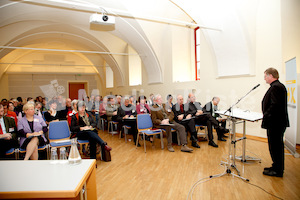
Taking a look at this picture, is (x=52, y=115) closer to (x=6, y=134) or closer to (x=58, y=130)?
(x=58, y=130)

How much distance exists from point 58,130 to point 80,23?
731 cm

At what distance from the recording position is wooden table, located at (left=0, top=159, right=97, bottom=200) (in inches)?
55.7

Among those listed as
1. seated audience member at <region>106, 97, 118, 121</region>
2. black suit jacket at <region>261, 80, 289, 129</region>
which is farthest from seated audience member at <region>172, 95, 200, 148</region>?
seated audience member at <region>106, 97, 118, 121</region>

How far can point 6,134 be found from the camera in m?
3.51

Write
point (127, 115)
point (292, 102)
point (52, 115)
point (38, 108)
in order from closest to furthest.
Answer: point (292, 102), point (52, 115), point (38, 108), point (127, 115)

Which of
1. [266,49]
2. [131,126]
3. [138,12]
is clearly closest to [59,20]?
[138,12]

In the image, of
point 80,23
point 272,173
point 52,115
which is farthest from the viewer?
point 80,23

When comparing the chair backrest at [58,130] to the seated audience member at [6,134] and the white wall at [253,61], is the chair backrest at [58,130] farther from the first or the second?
the white wall at [253,61]

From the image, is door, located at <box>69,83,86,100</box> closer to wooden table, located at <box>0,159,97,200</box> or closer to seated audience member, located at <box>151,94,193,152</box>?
seated audience member, located at <box>151,94,193,152</box>

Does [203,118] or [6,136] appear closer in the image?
[6,136]

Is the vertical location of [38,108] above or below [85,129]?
above

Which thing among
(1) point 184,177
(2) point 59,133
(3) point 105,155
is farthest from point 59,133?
(1) point 184,177

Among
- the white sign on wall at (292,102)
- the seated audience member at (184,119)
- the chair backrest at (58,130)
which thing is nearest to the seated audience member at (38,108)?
the chair backrest at (58,130)

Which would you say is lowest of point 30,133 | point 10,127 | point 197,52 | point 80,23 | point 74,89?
point 30,133
